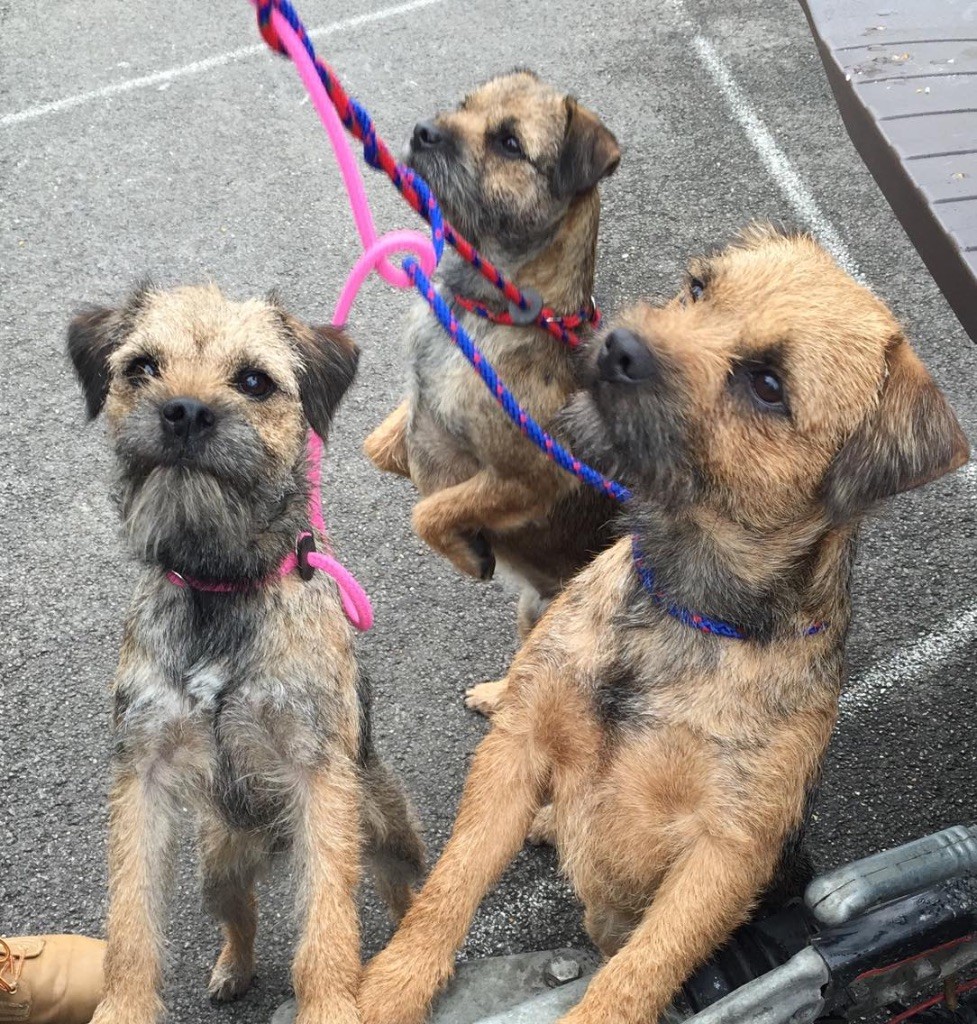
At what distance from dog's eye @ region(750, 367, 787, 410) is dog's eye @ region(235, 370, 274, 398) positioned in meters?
1.15

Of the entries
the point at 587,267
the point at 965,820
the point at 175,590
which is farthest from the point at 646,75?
the point at 175,590

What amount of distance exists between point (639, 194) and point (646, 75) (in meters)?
1.38

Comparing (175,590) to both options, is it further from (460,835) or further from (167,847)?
(460,835)

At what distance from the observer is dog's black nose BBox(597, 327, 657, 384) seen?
2.21 metres

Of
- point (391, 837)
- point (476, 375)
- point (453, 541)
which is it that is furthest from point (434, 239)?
point (391, 837)

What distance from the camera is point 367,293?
5.71 meters

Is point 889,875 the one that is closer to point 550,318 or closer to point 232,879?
point 232,879

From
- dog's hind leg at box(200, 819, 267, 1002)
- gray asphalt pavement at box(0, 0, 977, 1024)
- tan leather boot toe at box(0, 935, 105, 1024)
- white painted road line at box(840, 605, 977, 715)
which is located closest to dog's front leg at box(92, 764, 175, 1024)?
dog's hind leg at box(200, 819, 267, 1002)

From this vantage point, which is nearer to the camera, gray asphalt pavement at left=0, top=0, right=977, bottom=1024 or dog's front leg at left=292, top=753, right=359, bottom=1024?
dog's front leg at left=292, top=753, right=359, bottom=1024

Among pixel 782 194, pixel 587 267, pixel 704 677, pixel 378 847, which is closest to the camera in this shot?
pixel 704 677

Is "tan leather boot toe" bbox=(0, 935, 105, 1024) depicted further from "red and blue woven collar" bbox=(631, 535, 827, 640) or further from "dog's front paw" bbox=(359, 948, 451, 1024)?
"red and blue woven collar" bbox=(631, 535, 827, 640)

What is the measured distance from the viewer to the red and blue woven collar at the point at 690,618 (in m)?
2.45

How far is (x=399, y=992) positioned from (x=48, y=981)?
3.57ft

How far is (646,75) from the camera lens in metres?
7.14
